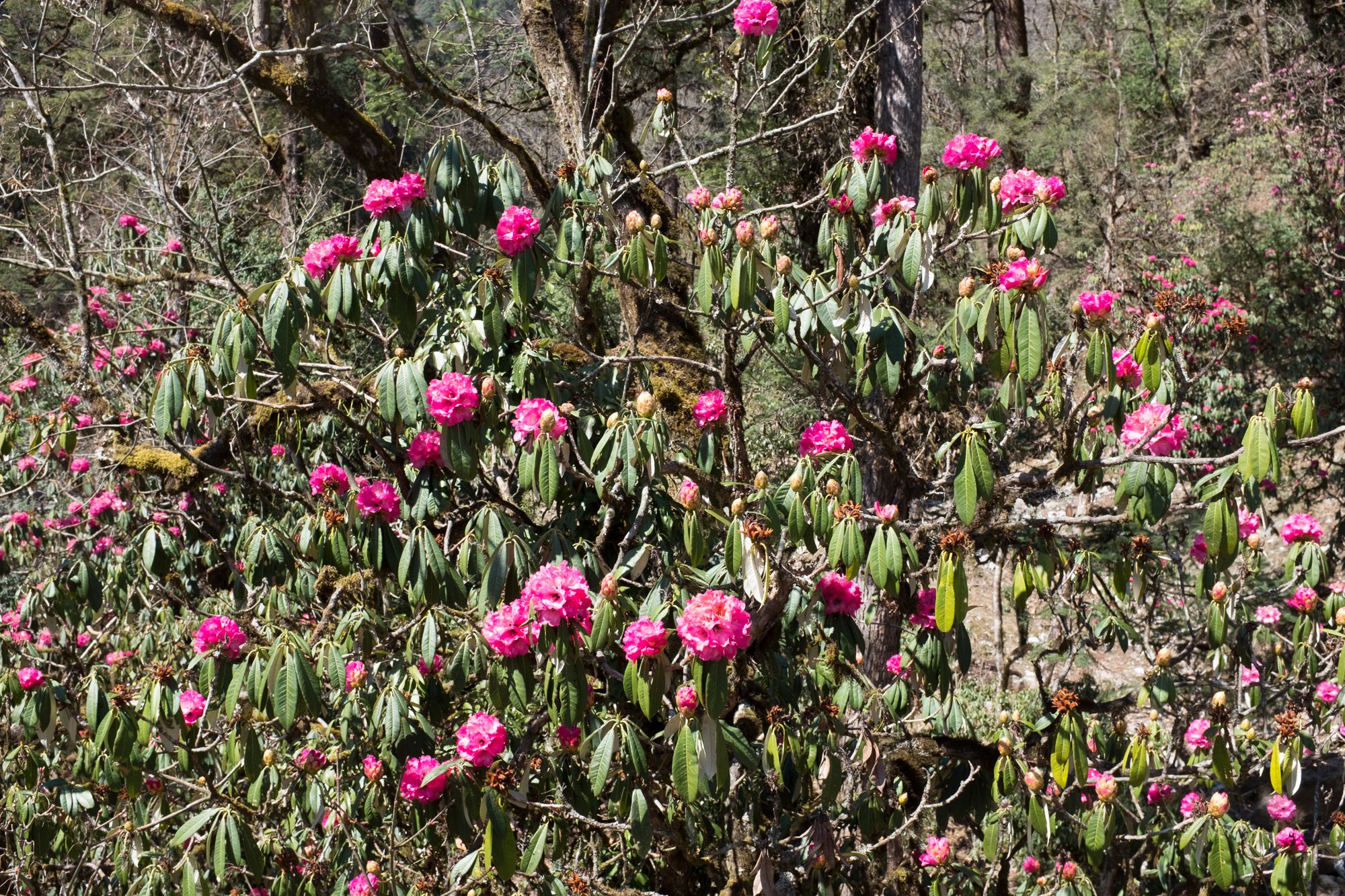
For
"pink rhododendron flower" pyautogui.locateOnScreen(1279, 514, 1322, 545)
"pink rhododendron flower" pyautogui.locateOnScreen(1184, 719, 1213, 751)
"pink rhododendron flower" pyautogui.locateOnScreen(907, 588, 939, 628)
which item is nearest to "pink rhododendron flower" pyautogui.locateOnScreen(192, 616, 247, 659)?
"pink rhododendron flower" pyautogui.locateOnScreen(907, 588, 939, 628)

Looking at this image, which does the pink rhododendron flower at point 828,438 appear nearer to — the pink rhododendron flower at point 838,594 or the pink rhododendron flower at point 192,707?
the pink rhododendron flower at point 838,594

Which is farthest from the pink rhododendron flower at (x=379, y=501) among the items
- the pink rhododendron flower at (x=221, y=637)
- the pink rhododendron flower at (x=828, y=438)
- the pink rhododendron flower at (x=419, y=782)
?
the pink rhododendron flower at (x=828, y=438)

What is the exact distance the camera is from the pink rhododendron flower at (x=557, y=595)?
6.06ft

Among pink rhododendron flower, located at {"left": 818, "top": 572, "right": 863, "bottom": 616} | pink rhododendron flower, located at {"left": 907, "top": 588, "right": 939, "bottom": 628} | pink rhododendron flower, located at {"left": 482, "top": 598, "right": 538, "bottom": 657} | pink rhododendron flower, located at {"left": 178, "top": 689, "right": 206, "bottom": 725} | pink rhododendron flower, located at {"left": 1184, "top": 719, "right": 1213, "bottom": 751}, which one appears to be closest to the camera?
pink rhododendron flower, located at {"left": 482, "top": 598, "right": 538, "bottom": 657}

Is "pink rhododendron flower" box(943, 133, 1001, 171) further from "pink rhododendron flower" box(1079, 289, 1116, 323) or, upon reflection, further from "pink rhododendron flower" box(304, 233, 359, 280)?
"pink rhododendron flower" box(304, 233, 359, 280)

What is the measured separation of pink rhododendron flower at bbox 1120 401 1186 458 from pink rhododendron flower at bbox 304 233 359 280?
175 cm

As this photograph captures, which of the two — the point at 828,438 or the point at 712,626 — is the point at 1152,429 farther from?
the point at 712,626

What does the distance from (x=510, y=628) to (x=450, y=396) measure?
498 mm

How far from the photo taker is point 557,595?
185 centimetres

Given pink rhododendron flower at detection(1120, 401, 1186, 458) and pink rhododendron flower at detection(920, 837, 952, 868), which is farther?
pink rhododendron flower at detection(920, 837, 952, 868)

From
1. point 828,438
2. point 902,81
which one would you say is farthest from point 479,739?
point 902,81

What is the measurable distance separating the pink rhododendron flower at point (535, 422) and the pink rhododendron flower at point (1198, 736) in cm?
232

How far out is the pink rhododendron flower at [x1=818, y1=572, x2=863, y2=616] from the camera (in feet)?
7.72

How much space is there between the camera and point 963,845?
457cm
